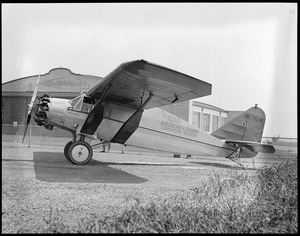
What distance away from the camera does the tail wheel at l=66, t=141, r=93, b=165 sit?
862cm

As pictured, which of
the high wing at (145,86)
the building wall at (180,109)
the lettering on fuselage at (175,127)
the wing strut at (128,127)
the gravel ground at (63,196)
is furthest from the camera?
the building wall at (180,109)

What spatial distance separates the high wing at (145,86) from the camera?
581 centimetres

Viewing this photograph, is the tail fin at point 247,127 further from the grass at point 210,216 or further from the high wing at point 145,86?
the grass at point 210,216

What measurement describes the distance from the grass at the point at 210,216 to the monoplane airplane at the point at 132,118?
2.72 m

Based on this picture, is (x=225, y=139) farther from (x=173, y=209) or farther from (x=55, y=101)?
(x=173, y=209)

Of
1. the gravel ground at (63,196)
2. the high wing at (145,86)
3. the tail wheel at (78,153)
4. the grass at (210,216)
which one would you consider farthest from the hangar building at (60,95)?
the grass at (210,216)

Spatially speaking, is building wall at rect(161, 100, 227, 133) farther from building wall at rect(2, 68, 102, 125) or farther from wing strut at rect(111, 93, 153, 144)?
wing strut at rect(111, 93, 153, 144)

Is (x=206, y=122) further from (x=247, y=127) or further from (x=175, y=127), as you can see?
(x=175, y=127)

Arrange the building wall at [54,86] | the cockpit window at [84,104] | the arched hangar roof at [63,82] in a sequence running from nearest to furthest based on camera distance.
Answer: the cockpit window at [84,104]
the building wall at [54,86]
the arched hangar roof at [63,82]

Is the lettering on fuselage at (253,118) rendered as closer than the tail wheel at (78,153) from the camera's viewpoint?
No

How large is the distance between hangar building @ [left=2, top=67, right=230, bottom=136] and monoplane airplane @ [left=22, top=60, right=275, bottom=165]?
833 centimetres

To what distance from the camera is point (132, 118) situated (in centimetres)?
951

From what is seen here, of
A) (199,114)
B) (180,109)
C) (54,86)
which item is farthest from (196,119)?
(54,86)

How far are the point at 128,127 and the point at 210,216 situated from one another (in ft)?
20.4
